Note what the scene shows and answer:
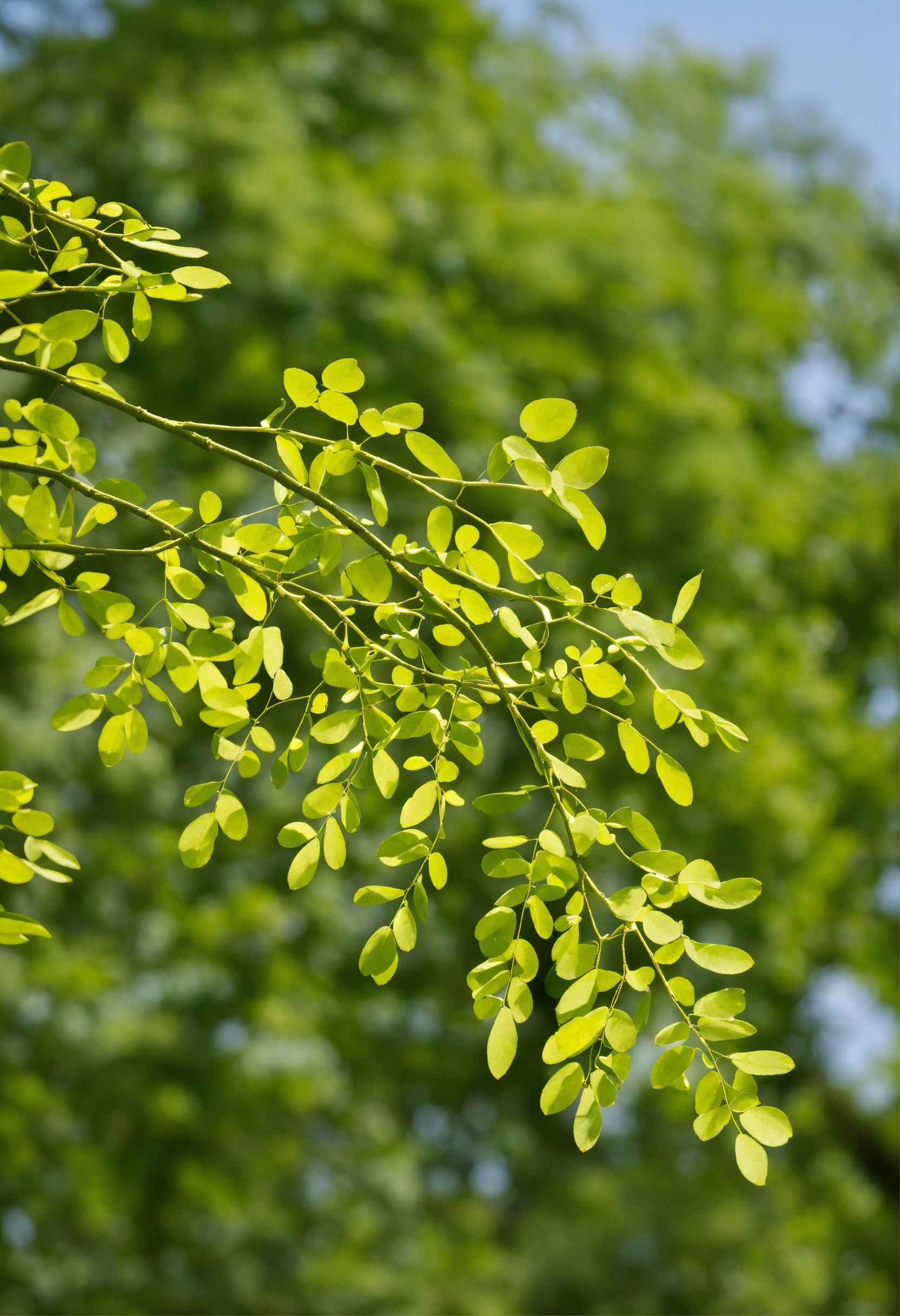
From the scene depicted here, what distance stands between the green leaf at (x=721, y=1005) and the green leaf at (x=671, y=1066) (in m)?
0.03

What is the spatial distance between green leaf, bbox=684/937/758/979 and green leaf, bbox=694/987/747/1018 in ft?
0.05

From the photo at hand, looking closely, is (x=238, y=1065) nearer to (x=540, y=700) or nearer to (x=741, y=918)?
(x=741, y=918)

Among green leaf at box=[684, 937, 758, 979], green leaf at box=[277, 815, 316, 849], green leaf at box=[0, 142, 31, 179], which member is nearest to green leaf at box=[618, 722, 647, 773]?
green leaf at box=[684, 937, 758, 979]

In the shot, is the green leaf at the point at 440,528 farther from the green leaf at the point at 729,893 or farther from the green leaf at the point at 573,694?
the green leaf at the point at 729,893

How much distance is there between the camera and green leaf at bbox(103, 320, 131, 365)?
83cm

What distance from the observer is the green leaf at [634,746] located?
2.59ft

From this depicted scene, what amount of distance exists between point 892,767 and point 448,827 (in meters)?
2.13

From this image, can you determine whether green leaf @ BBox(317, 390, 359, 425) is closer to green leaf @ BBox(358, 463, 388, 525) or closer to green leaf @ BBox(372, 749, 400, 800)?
green leaf @ BBox(358, 463, 388, 525)

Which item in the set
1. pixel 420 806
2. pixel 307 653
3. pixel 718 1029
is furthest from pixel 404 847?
pixel 307 653

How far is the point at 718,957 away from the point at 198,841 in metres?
0.36

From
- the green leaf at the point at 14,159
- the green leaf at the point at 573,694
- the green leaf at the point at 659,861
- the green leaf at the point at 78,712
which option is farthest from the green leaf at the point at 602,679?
the green leaf at the point at 14,159

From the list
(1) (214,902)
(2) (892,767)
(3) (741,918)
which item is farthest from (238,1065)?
(2) (892,767)

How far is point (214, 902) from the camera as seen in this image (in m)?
4.22

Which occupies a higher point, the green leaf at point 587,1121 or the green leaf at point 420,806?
the green leaf at point 420,806
